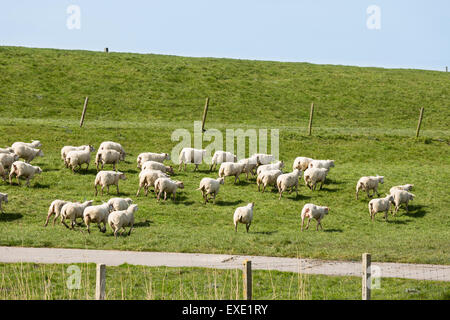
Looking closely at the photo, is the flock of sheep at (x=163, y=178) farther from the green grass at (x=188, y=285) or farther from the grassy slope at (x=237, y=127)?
the green grass at (x=188, y=285)

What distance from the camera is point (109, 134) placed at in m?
38.3

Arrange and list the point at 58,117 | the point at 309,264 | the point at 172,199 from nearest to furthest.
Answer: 1. the point at 309,264
2. the point at 172,199
3. the point at 58,117

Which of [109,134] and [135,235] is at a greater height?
[109,134]

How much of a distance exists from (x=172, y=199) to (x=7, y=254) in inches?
378

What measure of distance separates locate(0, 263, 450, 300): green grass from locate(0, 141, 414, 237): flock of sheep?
499cm

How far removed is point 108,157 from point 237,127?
1764cm

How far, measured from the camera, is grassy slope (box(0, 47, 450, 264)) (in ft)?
67.6

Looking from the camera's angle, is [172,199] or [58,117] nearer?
[172,199]

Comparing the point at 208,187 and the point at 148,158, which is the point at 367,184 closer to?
the point at 208,187

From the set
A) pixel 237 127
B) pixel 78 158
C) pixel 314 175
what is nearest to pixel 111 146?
pixel 78 158

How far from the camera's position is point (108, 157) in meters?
29.8

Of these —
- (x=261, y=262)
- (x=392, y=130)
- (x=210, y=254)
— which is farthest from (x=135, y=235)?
(x=392, y=130)

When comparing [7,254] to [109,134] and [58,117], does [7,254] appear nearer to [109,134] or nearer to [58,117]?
[109,134]

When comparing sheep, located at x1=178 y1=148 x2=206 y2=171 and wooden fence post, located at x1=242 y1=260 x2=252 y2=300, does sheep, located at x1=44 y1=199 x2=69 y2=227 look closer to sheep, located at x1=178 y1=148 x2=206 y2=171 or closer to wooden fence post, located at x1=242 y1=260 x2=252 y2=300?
sheep, located at x1=178 y1=148 x2=206 y2=171
